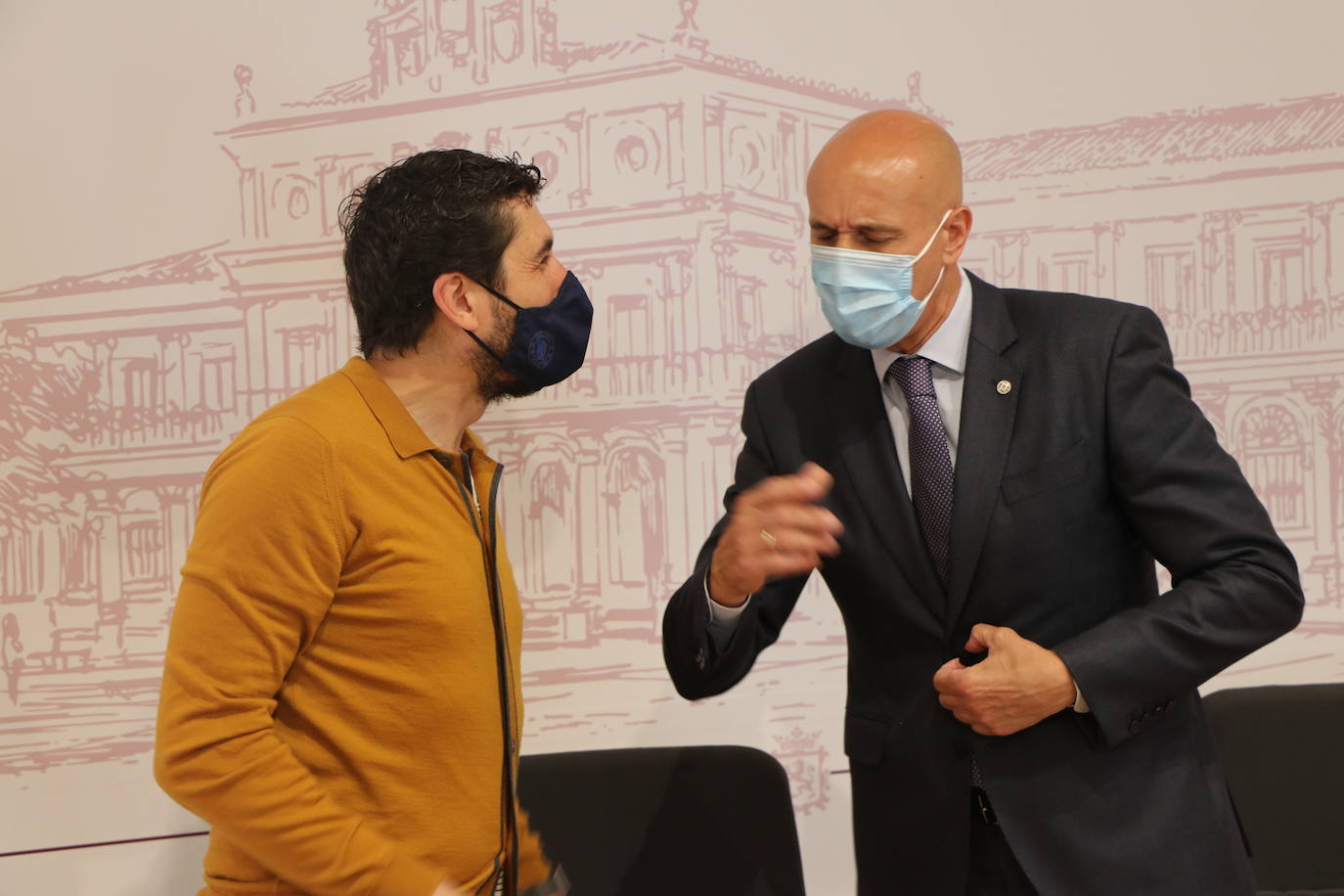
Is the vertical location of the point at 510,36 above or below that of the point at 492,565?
above

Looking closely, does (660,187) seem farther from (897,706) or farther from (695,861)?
(695,861)

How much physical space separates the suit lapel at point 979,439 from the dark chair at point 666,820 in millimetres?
934

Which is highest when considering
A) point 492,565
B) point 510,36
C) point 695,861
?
point 510,36

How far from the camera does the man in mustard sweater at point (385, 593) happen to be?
1548 mm

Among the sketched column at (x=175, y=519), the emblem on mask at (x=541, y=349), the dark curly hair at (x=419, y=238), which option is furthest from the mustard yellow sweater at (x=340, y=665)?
the sketched column at (x=175, y=519)

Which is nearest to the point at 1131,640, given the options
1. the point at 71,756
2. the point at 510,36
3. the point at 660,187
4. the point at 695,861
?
the point at 695,861

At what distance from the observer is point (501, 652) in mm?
1850

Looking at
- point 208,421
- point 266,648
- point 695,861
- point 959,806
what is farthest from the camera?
point 208,421

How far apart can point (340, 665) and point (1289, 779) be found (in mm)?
2128

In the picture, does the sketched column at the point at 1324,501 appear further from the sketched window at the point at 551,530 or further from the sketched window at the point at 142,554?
the sketched window at the point at 142,554

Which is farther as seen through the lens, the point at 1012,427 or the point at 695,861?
the point at 695,861

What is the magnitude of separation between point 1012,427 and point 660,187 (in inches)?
46.3

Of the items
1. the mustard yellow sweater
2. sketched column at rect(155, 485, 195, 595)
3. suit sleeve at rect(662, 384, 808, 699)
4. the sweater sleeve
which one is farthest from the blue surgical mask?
sketched column at rect(155, 485, 195, 595)

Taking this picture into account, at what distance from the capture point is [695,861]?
254 centimetres
